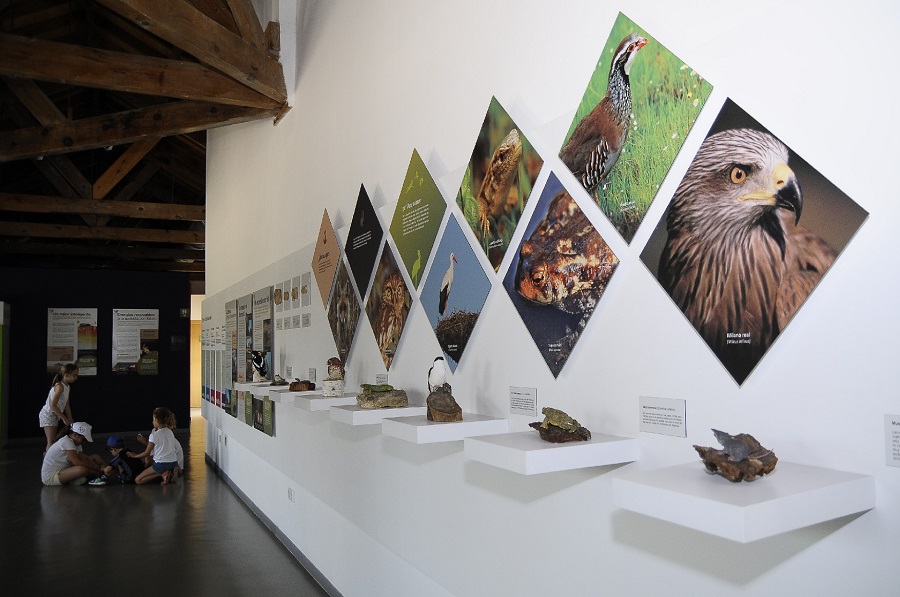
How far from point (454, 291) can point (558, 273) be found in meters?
0.66

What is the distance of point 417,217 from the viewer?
2.94 m

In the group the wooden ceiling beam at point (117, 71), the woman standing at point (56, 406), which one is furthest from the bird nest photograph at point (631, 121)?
the woman standing at point (56, 406)

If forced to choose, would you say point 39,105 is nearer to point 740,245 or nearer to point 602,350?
point 602,350

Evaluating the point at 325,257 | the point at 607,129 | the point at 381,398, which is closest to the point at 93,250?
the point at 325,257

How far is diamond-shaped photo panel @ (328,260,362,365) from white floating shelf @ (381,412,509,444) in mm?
1349

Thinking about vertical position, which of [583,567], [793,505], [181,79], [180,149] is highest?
[180,149]

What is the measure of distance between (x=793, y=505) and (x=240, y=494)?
593 centimetres

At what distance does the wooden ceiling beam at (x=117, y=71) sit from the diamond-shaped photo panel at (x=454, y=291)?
305 centimetres

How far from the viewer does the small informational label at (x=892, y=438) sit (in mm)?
1267

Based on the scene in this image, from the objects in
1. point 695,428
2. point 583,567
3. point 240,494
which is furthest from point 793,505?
point 240,494

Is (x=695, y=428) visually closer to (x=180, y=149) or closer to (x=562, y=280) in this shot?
(x=562, y=280)

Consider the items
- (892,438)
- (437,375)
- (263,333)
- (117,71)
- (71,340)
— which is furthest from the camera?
(71,340)

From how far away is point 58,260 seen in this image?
15938mm

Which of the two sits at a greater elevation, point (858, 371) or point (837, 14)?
point (837, 14)
